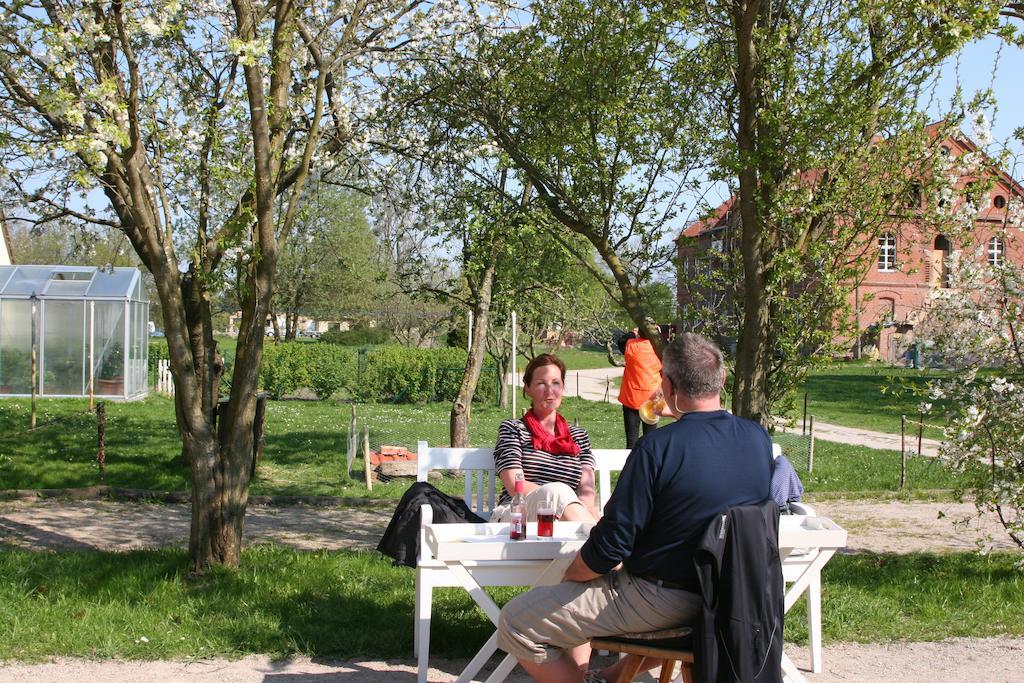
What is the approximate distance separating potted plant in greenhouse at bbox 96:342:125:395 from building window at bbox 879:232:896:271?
20686mm

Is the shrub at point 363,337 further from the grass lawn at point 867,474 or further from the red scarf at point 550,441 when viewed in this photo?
the red scarf at point 550,441

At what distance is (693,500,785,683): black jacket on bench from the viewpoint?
3404mm

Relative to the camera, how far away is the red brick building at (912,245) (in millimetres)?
6527

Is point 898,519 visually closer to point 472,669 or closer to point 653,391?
point 653,391

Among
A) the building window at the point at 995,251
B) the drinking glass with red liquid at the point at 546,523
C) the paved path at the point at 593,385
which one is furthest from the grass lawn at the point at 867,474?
the paved path at the point at 593,385

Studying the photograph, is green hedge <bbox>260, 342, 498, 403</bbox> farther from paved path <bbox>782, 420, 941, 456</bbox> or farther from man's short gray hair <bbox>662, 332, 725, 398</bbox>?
man's short gray hair <bbox>662, 332, 725, 398</bbox>

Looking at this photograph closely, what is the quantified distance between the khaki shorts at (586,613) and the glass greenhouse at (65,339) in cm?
2168

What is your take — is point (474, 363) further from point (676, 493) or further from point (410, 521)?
point (676, 493)

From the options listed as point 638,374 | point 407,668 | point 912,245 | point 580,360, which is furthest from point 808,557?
point 580,360

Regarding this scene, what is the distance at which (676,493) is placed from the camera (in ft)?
11.4

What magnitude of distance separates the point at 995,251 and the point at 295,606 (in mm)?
5186

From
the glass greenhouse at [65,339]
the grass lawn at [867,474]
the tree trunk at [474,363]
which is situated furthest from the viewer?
the glass greenhouse at [65,339]

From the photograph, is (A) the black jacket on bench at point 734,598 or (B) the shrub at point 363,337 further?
(B) the shrub at point 363,337

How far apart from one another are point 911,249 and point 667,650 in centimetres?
413
